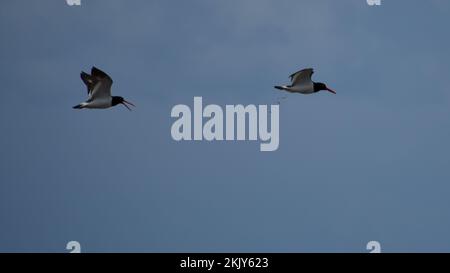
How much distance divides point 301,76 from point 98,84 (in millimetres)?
6692

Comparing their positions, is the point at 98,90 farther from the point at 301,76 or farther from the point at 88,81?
the point at 301,76

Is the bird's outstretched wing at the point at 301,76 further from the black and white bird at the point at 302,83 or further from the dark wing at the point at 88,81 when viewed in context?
the dark wing at the point at 88,81

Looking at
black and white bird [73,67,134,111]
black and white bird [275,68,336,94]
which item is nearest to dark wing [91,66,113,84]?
black and white bird [73,67,134,111]

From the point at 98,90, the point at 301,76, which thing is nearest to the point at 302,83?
the point at 301,76

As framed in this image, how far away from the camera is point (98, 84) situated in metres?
28.9

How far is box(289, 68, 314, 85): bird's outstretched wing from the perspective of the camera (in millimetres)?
30234

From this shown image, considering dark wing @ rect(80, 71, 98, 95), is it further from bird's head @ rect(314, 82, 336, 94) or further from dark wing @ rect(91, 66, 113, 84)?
bird's head @ rect(314, 82, 336, 94)

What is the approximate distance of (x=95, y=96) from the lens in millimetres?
29672
